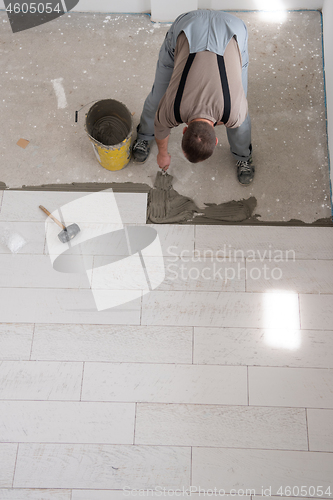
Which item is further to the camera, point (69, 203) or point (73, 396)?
point (69, 203)

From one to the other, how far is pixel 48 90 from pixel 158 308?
159 cm

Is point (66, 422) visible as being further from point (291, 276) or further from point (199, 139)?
point (199, 139)

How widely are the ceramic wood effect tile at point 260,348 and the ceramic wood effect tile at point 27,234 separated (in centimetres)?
104

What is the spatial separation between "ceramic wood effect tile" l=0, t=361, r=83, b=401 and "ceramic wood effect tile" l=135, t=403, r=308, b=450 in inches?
15.4

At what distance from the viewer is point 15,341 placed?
202cm

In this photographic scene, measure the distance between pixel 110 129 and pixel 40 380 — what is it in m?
1.53

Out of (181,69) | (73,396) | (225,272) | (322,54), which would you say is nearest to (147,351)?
(73,396)

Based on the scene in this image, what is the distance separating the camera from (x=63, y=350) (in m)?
2.00

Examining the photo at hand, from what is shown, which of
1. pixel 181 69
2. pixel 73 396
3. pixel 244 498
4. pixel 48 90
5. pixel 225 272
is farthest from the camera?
pixel 48 90

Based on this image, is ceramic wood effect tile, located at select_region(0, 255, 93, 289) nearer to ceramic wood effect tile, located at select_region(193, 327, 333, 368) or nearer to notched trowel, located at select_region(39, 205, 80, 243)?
notched trowel, located at select_region(39, 205, 80, 243)

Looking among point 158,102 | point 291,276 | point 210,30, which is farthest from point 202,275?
point 210,30

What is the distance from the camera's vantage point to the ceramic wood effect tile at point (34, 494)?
1.86 metres

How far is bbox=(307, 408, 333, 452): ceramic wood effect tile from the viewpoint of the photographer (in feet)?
6.17

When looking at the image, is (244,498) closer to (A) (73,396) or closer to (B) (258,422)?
(B) (258,422)
